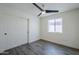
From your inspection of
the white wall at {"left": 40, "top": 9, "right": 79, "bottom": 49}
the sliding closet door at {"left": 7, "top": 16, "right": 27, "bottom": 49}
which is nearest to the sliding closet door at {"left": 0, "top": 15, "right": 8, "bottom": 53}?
the sliding closet door at {"left": 7, "top": 16, "right": 27, "bottom": 49}

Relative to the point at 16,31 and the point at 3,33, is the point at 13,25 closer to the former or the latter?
the point at 16,31

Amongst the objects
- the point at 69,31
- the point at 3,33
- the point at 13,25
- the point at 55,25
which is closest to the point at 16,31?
the point at 13,25

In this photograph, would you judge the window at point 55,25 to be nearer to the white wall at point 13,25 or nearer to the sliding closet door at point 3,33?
the white wall at point 13,25

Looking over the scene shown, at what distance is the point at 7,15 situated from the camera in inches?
152

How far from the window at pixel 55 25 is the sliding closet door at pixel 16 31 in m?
2.39

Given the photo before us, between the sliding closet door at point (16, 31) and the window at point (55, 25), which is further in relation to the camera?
the window at point (55, 25)

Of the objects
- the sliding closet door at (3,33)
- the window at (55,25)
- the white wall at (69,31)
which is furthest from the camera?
the window at (55,25)

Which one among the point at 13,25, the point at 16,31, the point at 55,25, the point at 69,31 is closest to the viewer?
the point at 13,25

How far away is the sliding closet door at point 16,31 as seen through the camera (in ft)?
13.2

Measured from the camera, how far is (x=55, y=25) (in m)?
6.06

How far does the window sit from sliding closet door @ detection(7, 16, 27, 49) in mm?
2391

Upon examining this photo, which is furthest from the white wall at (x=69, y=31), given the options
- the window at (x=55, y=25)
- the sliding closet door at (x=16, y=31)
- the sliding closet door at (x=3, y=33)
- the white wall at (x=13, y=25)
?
the sliding closet door at (x=3, y=33)

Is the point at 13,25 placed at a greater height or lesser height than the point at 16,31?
greater

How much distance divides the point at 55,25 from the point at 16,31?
3.26 m
